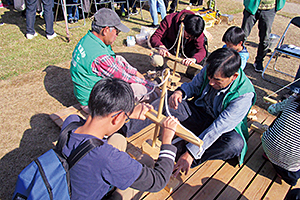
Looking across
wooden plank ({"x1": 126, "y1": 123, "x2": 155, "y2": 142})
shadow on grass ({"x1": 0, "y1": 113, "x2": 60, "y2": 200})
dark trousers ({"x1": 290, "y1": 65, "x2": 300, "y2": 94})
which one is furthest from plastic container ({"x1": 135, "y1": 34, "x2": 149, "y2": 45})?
dark trousers ({"x1": 290, "y1": 65, "x2": 300, "y2": 94})

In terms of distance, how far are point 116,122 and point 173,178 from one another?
1.18 metres

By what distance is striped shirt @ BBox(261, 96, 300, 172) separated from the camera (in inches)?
82.5

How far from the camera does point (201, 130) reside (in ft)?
9.12

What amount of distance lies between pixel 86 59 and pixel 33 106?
5.82 feet

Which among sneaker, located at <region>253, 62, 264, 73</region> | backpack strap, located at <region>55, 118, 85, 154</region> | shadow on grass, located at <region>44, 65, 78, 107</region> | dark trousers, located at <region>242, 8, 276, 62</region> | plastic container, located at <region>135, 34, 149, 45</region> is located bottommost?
shadow on grass, located at <region>44, 65, 78, 107</region>

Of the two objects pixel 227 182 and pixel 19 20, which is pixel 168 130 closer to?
pixel 227 182

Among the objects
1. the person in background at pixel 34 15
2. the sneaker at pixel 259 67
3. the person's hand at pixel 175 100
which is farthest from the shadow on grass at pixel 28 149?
the sneaker at pixel 259 67

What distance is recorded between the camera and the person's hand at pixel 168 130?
172 centimetres

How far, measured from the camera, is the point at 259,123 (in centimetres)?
333

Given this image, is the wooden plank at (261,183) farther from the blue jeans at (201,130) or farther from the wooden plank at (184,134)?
the wooden plank at (184,134)

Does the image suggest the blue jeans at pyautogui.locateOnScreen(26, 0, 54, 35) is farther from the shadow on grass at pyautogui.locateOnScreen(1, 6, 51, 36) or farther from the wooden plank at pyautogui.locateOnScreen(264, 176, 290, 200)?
the wooden plank at pyautogui.locateOnScreen(264, 176, 290, 200)

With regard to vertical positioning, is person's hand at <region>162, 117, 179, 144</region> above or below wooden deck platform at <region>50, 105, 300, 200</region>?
above

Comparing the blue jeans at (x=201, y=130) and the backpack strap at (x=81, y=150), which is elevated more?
the backpack strap at (x=81, y=150)

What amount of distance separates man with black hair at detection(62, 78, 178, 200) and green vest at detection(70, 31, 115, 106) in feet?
4.70
